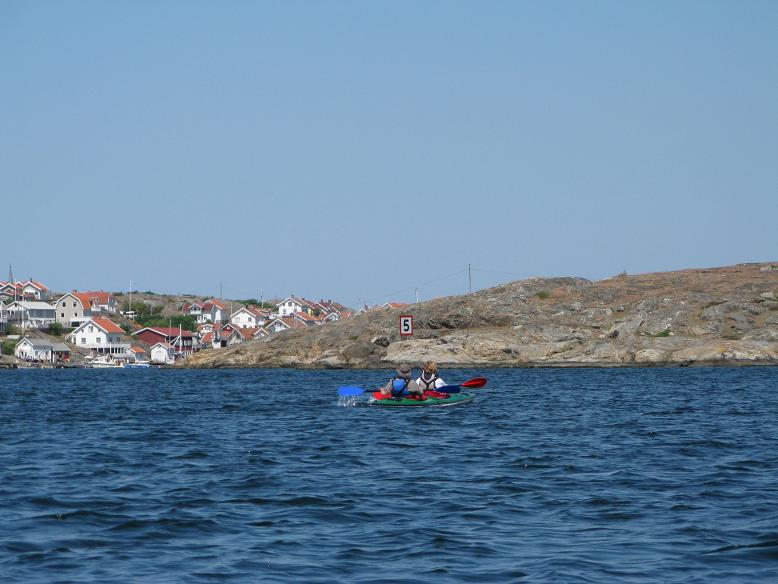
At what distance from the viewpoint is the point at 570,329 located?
322 feet

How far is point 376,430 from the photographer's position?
99.8 feet

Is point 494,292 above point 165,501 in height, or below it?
above

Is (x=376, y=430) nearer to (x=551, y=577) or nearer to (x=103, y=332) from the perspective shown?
(x=551, y=577)

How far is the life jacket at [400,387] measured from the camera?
37.4 m

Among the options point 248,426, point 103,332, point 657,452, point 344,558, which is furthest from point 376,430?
point 103,332

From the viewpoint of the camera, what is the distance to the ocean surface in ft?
42.3

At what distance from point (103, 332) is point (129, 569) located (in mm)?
136289

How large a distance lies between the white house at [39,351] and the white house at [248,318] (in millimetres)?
48457

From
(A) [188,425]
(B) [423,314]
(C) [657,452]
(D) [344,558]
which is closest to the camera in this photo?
(D) [344,558]

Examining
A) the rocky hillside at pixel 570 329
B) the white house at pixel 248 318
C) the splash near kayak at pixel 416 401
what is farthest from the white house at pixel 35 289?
the splash near kayak at pixel 416 401

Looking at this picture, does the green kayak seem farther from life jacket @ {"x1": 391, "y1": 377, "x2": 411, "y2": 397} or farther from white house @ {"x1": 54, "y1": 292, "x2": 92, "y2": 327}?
white house @ {"x1": 54, "y1": 292, "x2": 92, "y2": 327}

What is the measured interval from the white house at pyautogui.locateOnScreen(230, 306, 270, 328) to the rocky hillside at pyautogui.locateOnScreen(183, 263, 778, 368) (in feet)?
224

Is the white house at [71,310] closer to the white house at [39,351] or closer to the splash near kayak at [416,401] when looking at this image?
the white house at [39,351]

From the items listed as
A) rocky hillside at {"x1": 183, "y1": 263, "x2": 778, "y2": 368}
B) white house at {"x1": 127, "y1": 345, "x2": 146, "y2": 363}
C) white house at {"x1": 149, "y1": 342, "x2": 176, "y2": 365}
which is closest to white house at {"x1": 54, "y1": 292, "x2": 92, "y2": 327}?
white house at {"x1": 127, "y1": 345, "x2": 146, "y2": 363}
